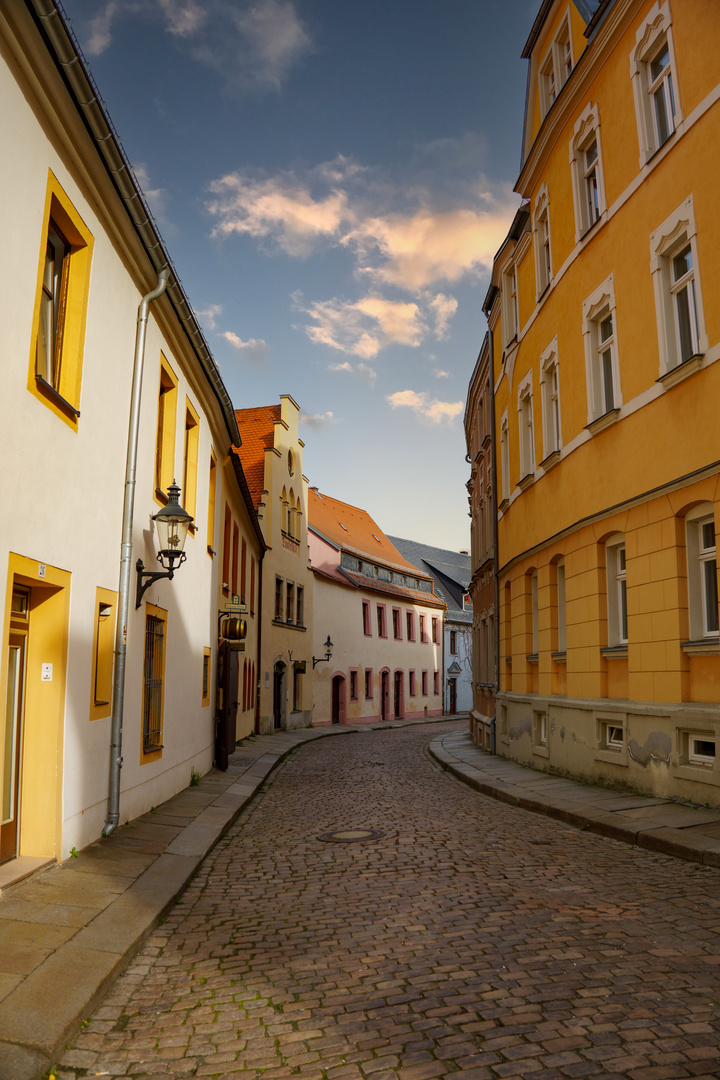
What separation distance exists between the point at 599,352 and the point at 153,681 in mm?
8141

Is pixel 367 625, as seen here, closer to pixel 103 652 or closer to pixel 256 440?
pixel 256 440

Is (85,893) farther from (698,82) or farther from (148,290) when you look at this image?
(698,82)

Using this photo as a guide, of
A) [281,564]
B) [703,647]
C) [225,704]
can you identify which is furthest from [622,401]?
[281,564]

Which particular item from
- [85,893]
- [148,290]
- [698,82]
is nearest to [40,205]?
[148,290]

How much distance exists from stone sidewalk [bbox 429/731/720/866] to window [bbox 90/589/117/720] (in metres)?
5.30

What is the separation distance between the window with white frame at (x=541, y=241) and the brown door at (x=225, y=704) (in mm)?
9120

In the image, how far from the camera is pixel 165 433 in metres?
11.7

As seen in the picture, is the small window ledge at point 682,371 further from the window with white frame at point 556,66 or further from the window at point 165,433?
the window with white frame at point 556,66

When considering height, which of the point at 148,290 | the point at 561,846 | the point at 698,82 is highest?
the point at 698,82

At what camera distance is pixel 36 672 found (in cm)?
711

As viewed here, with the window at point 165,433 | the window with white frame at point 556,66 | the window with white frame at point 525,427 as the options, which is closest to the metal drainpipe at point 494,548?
the window with white frame at point 525,427

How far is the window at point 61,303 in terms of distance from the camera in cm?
697

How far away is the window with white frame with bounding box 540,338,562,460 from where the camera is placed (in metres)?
15.6

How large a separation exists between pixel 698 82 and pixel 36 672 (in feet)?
32.0
